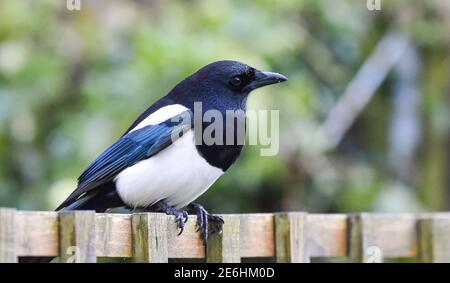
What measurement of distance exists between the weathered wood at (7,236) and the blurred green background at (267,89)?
1820mm

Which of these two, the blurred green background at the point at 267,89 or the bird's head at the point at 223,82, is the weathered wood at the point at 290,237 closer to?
the bird's head at the point at 223,82

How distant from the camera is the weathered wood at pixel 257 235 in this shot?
2.47m

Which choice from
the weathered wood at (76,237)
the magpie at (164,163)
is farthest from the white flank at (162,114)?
the weathered wood at (76,237)

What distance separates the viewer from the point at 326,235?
2.75 m

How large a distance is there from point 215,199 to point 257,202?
25 cm

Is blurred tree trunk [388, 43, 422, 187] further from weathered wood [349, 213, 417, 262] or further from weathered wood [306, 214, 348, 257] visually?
weathered wood [306, 214, 348, 257]

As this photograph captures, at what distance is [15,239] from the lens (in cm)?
190

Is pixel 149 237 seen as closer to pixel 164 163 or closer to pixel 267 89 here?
pixel 164 163

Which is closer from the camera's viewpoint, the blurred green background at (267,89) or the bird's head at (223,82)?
the bird's head at (223,82)

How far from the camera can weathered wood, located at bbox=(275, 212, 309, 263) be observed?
249 centimetres
